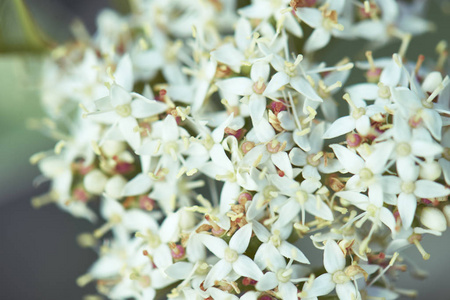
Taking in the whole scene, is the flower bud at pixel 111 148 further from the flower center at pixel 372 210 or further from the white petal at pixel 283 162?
the flower center at pixel 372 210

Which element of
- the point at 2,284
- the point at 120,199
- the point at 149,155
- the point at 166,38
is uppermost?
the point at 166,38

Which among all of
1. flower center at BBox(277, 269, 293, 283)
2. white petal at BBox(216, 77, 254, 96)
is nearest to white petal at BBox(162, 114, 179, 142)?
white petal at BBox(216, 77, 254, 96)

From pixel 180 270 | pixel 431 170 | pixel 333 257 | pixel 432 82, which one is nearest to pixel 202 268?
pixel 180 270

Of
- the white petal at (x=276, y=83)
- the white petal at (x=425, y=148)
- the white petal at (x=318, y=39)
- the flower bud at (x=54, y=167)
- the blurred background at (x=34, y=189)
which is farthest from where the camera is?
the blurred background at (x=34, y=189)

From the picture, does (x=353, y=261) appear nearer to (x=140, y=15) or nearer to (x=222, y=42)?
(x=222, y=42)

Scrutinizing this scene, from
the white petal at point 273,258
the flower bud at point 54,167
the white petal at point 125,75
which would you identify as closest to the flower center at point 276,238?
the white petal at point 273,258

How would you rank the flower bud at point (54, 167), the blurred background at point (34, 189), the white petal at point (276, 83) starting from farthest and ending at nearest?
the blurred background at point (34, 189) → the flower bud at point (54, 167) → the white petal at point (276, 83)

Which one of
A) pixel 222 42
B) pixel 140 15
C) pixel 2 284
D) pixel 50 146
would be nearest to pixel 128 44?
pixel 140 15
